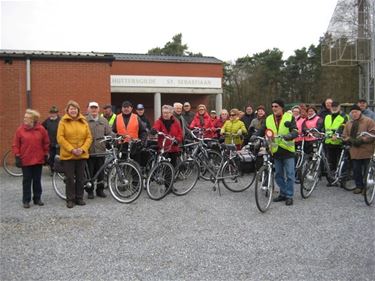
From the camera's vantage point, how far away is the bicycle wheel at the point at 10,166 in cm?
1184

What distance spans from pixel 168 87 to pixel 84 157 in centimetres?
1833

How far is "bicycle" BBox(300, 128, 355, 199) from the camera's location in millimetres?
8172

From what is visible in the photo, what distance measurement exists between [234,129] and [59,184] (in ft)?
14.2

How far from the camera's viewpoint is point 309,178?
8.17m

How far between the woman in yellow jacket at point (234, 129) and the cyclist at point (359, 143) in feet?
8.75

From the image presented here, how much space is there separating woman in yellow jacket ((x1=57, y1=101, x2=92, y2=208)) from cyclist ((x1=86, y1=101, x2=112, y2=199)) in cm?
42

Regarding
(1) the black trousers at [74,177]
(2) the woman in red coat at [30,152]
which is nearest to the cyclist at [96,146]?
(1) the black trousers at [74,177]

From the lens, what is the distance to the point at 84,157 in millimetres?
7562

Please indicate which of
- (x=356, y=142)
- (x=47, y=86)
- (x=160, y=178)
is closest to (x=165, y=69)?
(x=47, y=86)


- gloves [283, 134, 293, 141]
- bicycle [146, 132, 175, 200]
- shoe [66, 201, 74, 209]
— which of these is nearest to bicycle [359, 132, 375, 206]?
gloves [283, 134, 293, 141]

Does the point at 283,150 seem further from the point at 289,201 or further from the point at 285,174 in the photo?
the point at 289,201

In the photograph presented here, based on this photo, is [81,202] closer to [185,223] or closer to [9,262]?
Result: [185,223]

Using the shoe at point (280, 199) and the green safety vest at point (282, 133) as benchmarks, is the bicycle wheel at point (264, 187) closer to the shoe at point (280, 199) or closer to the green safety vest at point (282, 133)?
the green safety vest at point (282, 133)

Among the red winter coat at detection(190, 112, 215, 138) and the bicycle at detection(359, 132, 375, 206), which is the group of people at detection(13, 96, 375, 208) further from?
the red winter coat at detection(190, 112, 215, 138)
